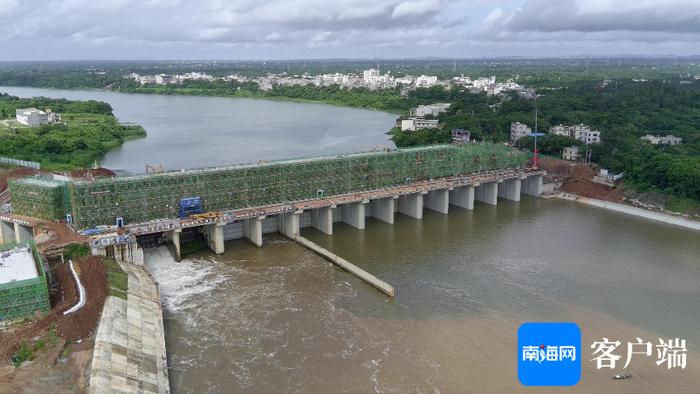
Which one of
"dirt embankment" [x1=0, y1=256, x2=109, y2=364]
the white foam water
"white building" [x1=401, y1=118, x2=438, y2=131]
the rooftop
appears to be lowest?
the white foam water

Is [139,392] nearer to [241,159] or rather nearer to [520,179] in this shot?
[520,179]

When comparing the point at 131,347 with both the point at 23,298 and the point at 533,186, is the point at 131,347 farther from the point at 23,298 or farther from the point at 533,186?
the point at 533,186

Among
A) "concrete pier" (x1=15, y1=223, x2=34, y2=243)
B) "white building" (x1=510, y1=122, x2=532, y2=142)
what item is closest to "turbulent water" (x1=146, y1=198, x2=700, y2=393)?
"concrete pier" (x1=15, y1=223, x2=34, y2=243)

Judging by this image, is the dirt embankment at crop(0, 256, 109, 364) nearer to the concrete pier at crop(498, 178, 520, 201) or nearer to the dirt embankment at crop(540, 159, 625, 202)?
the concrete pier at crop(498, 178, 520, 201)

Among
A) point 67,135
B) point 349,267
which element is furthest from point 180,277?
point 67,135

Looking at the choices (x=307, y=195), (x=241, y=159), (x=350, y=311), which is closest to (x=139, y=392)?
(x=350, y=311)

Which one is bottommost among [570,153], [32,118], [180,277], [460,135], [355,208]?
[180,277]
